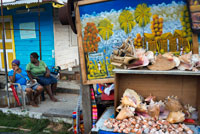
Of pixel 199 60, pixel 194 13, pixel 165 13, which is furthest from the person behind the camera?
pixel 165 13

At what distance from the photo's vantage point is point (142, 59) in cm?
217

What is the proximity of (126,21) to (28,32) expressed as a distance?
5940 millimetres

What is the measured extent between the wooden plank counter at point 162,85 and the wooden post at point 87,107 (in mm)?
502

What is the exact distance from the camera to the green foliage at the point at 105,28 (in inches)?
102

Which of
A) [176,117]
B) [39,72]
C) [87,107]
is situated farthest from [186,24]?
[39,72]

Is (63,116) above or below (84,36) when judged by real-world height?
below

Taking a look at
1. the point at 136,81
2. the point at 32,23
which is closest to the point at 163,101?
the point at 136,81

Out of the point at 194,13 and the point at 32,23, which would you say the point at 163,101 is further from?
the point at 32,23

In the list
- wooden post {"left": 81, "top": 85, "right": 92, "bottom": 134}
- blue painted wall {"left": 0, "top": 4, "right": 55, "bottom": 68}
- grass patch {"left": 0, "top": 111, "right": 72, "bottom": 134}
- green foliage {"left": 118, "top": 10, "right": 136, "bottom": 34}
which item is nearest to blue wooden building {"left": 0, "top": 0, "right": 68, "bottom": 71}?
blue painted wall {"left": 0, "top": 4, "right": 55, "bottom": 68}

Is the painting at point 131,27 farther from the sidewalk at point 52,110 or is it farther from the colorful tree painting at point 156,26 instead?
the sidewalk at point 52,110

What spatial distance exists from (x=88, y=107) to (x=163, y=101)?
42.4 inches

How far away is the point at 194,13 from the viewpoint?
7.49 ft

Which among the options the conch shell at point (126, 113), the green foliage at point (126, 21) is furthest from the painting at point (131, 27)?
the conch shell at point (126, 113)

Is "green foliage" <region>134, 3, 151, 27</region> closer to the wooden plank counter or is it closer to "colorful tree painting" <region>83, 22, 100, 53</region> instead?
"colorful tree painting" <region>83, 22, 100, 53</region>
